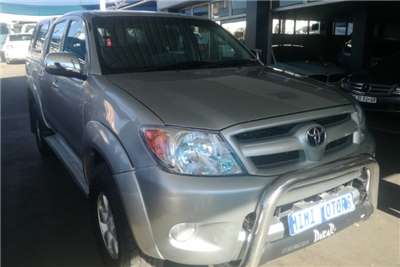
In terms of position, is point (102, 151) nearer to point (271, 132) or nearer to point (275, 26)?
point (271, 132)

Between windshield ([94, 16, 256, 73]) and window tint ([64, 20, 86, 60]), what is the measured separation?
17cm

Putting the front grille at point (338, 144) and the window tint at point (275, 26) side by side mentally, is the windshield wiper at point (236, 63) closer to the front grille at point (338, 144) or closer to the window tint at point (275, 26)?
the front grille at point (338, 144)

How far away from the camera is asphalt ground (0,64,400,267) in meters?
3.07

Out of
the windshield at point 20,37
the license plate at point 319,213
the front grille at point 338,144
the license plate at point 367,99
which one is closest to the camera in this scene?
the license plate at point 319,213

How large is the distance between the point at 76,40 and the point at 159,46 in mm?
778

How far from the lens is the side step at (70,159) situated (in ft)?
10.8

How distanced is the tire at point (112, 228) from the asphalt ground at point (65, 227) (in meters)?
0.40

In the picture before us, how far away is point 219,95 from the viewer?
2.61 meters

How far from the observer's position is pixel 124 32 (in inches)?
132

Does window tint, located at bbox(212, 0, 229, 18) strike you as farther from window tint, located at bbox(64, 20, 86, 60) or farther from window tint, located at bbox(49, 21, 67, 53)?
window tint, located at bbox(64, 20, 86, 60)

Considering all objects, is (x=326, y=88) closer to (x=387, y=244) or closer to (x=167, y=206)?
(x=387, y=244)

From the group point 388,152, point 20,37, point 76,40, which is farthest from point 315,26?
point 20,37

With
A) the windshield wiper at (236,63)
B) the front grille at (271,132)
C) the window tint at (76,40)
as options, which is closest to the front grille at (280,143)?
the front grille at (271,132)

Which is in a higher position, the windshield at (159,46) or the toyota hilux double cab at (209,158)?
the windshield at (159,46)
